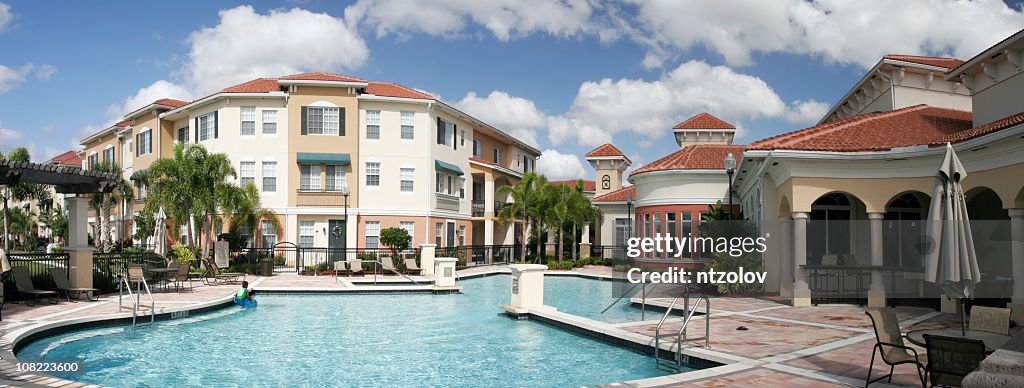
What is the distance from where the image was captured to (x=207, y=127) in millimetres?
37031

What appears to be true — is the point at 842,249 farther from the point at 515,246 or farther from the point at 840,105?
the point at 515,246

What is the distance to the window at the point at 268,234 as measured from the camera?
3516 cm

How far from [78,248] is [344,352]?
9604 mm

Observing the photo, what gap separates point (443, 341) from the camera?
1412 cm

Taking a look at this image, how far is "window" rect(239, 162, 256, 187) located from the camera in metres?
35.6

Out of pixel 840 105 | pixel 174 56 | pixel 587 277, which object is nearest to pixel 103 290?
pixel 174 56

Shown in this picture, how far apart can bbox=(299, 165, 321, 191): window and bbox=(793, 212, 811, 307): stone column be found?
25.4m

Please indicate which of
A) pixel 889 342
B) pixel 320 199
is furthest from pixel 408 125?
pixel 889 342

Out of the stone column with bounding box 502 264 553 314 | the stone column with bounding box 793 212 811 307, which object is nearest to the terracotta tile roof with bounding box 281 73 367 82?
the stone column with bounding box 502 264 553 314

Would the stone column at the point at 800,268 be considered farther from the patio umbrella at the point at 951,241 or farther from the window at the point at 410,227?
the window at the point at 410,227

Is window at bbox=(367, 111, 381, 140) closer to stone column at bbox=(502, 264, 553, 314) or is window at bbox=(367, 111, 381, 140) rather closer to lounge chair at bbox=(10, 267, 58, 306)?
lounge chair at bbox=(10, 267, 58, 306)

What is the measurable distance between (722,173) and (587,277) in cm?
783

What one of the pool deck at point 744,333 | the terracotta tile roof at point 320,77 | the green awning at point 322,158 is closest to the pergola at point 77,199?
Answer: the pool deck at point 744,333

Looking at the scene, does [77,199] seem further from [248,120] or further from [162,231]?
[162,231]
